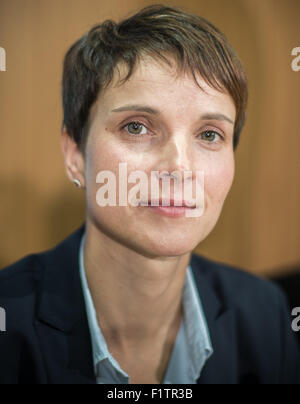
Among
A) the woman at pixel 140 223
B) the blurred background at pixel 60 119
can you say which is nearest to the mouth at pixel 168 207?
the woman at pixel 140 223

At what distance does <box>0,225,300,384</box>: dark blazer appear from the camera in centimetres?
83

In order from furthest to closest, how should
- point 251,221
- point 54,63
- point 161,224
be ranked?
point 251,221 < point 54,63 < point 161,224

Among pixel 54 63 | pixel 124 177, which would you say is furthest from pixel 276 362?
pixel 54 63

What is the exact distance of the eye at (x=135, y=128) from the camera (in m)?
0.77

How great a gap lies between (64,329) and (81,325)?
0.04m

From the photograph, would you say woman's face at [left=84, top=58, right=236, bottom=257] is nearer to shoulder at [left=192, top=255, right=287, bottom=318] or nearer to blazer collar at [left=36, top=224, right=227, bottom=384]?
blazer collar at [left=36, top=224, right=227, bottom=384]

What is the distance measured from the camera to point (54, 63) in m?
1.07

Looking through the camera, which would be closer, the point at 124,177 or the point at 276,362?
the point at 124,177

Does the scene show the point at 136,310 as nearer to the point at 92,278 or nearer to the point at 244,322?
the point at 92,278

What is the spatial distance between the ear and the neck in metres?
0.12

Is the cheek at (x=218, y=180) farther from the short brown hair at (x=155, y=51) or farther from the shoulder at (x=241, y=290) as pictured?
the shoulder at (x=241, y=290)

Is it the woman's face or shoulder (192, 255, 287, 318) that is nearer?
the woman's face

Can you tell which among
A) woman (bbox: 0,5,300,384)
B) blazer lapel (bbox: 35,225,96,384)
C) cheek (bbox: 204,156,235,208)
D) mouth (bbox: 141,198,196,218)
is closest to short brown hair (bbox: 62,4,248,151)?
woman (bbox: 0,5,300,384)
